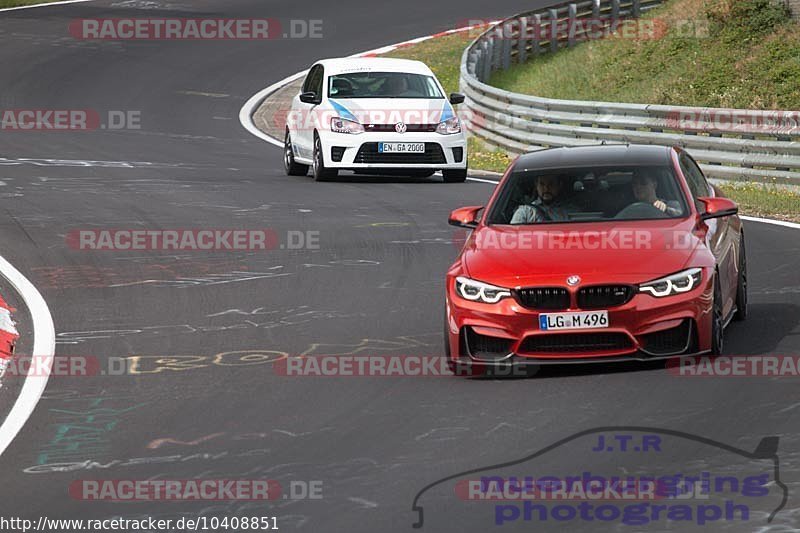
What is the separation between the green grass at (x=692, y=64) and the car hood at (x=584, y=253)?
59.0 ft

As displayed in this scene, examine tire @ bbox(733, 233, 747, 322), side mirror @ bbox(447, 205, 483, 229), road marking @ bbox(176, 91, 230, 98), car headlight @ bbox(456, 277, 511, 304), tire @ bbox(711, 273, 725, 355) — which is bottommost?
road marking @ bbox(176, 91, 230, 98)

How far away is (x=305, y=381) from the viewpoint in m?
10.3

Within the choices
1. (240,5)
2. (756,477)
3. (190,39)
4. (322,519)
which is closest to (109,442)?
(322,519)

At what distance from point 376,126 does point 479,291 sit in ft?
42.8

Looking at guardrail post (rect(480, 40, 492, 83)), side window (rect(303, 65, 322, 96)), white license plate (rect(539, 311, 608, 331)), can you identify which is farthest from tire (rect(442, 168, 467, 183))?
white license plate (rect(539, 311, 608, 331))

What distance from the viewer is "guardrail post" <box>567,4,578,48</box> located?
3859 centimetres

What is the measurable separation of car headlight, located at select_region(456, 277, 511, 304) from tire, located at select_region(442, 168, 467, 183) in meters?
12.8

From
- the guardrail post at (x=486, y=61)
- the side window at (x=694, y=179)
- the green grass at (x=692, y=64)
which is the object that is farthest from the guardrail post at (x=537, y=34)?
the side window at (x=694, y=179)

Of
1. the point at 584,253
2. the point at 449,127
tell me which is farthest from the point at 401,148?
the point at 584,253

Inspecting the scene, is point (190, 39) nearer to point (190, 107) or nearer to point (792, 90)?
point (190, 107)

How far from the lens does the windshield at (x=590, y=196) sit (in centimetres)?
1112

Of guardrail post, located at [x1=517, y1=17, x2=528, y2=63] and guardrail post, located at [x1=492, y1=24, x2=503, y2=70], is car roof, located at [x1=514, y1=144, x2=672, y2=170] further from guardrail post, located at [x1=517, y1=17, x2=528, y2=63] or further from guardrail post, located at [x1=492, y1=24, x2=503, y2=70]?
guardrail post, located at [x1=517, y1=17, x2=528, y2=63]

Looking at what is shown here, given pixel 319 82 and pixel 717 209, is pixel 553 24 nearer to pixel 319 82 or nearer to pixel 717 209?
pixel 319 82

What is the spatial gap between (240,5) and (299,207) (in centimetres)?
3274
